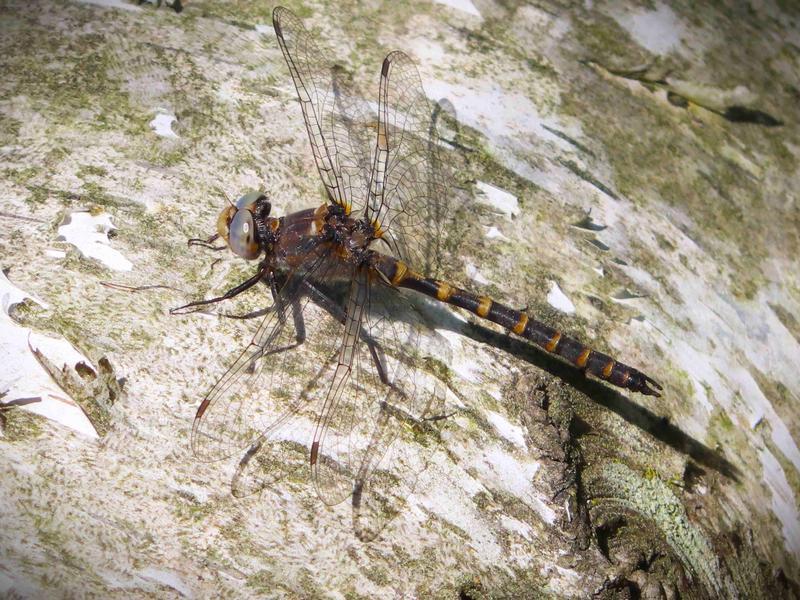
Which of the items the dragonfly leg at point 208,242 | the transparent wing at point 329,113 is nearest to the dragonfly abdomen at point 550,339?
the transparent wing at point 329,113

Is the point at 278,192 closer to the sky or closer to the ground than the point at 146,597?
closer to the sky

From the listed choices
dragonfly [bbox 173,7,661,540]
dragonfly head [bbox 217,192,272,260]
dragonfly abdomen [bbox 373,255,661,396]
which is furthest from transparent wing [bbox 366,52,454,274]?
dragonfly head [bbox 217,192,272,260]

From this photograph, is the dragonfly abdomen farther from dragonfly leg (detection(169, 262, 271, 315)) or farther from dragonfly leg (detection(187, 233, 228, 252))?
dragonfly leg (detection(187, 233, 228, 252))

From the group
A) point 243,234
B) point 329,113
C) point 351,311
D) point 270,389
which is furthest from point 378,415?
point 329,113

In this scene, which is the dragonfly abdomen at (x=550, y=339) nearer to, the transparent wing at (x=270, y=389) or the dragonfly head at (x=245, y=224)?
the transparent wing at (x=270, y=389)

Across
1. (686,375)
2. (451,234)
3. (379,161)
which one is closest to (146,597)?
(451,234)

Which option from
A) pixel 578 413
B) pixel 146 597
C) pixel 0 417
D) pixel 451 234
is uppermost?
pixel 451 234

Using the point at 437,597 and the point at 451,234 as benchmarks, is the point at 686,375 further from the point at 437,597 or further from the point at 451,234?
the point at 437,597

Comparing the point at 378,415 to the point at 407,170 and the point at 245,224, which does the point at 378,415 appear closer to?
the point at 245,224
